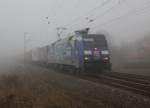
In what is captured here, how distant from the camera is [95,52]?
23500mm

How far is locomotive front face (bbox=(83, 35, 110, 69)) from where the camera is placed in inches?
909

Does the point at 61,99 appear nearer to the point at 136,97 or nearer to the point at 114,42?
the point at 136,97

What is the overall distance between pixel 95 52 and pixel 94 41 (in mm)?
992

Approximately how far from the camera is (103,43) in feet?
79.0

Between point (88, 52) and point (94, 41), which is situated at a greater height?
point (94, 41)

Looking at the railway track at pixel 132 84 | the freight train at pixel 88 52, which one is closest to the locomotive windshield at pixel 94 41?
the freight train at pixel 88 52

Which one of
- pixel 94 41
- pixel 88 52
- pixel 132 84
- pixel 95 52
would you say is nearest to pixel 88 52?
pixel 88 52

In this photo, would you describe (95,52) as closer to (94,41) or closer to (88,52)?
(88,52)

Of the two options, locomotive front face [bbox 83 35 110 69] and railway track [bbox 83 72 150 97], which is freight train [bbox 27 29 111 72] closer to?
locomotive front face [bbox 83 35 110 69]

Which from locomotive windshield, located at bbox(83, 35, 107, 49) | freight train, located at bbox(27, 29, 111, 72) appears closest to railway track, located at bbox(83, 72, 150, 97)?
freight train, located at bbox(27, 29, 111, 72)

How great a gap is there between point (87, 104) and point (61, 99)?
112cm

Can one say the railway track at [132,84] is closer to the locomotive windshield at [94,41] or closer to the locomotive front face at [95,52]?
the locomotive front face at [95,52]

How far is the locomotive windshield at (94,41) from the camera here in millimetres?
23722

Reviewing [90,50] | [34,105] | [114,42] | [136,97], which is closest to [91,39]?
[90,50]
